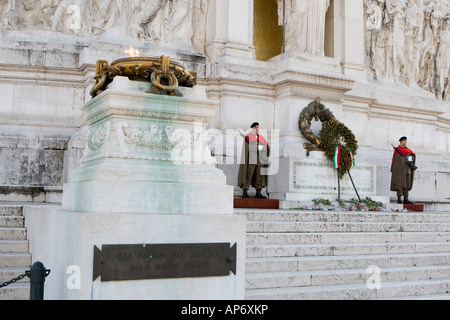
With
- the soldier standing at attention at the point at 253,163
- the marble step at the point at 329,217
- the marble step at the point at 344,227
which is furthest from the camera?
the soldier standing at attention at the point at 253,163

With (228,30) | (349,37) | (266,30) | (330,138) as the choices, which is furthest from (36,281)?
(266,30)

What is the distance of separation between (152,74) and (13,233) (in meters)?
3.53

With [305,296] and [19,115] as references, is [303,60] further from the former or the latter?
[305,296]

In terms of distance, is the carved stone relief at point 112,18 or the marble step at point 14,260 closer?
the marble step at point 14,260

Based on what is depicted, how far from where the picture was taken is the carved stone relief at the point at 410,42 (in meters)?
18.0

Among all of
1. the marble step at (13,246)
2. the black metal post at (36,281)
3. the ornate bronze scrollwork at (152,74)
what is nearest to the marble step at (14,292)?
the marble step at (13,246)

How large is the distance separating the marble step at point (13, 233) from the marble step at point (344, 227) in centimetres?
349

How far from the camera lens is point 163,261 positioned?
4.80 metres

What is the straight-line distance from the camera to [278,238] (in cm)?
872

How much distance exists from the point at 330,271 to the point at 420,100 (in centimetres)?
1147

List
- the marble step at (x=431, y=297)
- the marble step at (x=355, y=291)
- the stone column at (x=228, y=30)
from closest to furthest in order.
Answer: the marble step at (x=355, y=291), the marble step at (x=431, y=297), the stone column at (x=228, y=30)

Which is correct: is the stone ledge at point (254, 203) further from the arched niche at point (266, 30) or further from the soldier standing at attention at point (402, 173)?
the arched niche at point (266, 30)

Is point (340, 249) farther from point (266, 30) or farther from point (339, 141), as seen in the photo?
point (266, 30)
